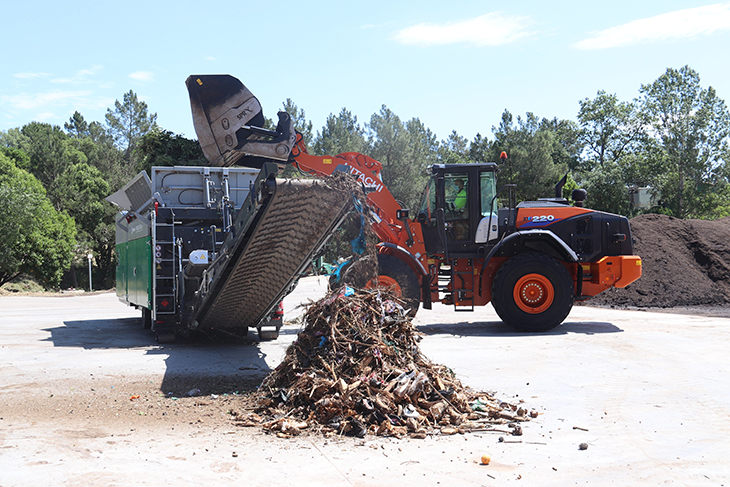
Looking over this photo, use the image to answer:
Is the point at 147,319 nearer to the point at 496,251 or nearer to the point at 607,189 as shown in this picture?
the point at 496,251

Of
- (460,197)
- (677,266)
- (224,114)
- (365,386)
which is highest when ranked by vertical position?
(224,114)

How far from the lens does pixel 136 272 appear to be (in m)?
11.9

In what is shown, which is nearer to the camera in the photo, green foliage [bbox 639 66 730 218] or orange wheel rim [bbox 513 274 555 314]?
orange wheel rim [bbox 513 274 555 314]

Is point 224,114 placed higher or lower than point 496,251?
higher

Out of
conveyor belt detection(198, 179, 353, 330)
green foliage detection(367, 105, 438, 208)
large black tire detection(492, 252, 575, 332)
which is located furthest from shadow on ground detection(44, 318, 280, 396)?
green foliage detection(367, 105, 438, 208)

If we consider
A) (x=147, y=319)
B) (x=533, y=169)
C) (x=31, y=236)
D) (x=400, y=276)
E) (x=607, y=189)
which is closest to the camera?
(x=400, y=276)

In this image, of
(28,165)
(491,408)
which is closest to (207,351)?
(491,408)

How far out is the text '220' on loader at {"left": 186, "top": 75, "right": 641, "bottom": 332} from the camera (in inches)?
443

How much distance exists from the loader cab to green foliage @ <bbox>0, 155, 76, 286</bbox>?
87.6 feet

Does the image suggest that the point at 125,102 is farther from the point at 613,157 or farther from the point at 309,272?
the point at 309,272

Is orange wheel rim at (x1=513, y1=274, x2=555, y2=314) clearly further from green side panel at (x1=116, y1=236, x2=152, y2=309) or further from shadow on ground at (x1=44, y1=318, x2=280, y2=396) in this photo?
green side panel at (x1=116, y1=236, x2=152, y2=309)

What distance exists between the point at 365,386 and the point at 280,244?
7.04ft

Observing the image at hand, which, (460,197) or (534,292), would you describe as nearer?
(534,292)

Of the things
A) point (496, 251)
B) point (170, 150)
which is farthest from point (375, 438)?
point (170, 150)
